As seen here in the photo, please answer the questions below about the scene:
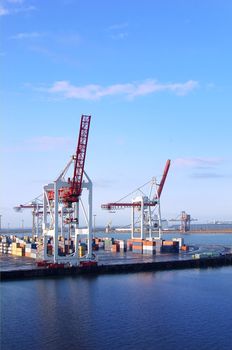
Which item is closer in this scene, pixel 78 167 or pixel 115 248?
pixel 78 167

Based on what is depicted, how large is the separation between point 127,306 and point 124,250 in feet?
164

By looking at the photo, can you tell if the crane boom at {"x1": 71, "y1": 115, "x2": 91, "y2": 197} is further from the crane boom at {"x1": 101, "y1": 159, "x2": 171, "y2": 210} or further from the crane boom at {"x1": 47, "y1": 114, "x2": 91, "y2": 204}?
the crane boom at {"x1": 101, "y1": 159, "x2": 171, "y2": 210}

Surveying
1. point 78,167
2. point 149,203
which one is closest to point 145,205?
point 149,203

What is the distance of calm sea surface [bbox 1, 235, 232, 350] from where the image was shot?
99.9 feet

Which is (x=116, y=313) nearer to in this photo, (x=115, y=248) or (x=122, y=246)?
(x=115, y=248)

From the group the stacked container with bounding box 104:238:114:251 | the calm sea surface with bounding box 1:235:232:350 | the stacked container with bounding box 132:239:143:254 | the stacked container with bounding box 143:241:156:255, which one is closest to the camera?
the calm sea surface with bounding box 1:235:232:350

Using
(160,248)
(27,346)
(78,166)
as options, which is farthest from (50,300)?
(160,248)

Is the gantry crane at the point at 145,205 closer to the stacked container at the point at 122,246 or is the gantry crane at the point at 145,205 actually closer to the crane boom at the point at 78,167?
the stacked container at the point at 122,246

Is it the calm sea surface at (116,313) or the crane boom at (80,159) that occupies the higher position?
the crane boom at (80,159)

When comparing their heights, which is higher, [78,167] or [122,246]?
[78,167]

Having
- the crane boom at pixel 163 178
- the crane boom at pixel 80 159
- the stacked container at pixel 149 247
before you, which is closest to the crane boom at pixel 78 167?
the crane boom at pixel 80 159

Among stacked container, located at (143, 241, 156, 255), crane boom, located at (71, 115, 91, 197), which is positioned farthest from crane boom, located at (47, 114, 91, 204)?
stacked container, located at (143, 241, 156, 255)

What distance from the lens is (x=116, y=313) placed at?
123 ft

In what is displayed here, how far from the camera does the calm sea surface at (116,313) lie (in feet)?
99.9
